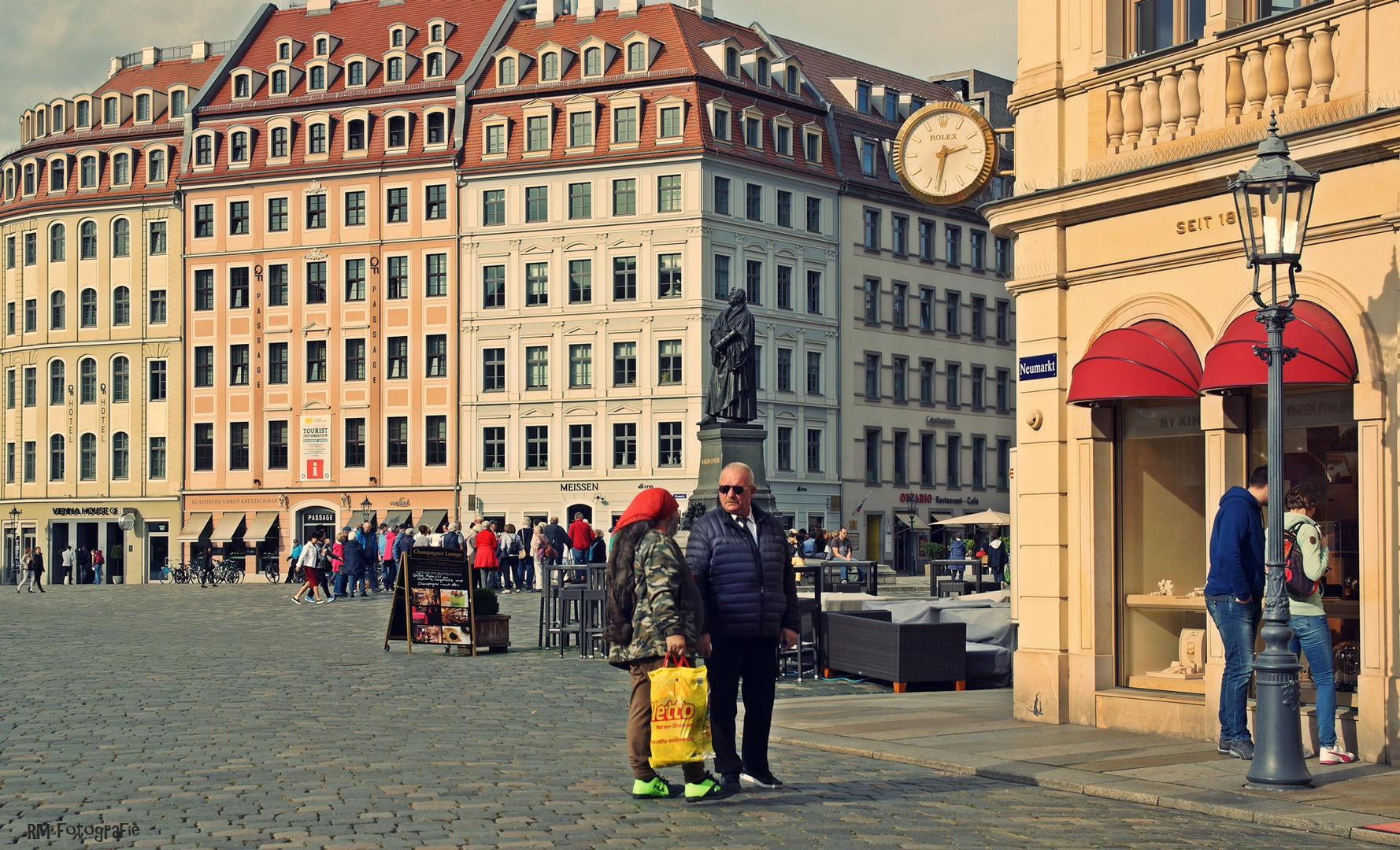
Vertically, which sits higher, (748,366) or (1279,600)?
(748,366)

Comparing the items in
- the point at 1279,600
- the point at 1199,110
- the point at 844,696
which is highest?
the point at 1199,110

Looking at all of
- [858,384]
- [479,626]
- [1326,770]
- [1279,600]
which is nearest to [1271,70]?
[1279,600]

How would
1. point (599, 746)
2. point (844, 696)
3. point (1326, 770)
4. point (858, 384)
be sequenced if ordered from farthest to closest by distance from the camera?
point (858, 384)
point (844, 696)
point (599, 746)
point (1326, 770)

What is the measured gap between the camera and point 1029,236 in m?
14.0

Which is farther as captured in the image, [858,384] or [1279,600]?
[858,384]

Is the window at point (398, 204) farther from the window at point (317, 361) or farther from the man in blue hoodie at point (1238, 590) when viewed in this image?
the man in blue hoodie at point (1238, 590)

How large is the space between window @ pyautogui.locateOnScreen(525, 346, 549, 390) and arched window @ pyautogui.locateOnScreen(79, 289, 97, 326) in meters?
19.0

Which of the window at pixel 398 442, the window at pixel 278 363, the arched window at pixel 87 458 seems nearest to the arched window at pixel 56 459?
the arched window at pixel 87 458

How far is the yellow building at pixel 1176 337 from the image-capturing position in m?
11.2

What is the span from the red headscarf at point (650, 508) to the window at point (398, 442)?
53792mm

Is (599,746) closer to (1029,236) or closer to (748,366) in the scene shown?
(1029,236)

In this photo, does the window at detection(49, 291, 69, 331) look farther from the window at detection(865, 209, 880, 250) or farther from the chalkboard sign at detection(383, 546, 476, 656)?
the chalkboard sign at detection(383, 546, 476, 656)

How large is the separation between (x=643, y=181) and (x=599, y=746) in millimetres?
48850

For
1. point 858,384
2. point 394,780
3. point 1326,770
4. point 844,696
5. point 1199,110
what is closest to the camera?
point 394,780
